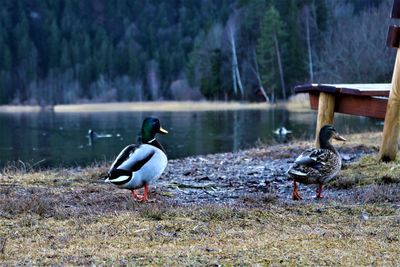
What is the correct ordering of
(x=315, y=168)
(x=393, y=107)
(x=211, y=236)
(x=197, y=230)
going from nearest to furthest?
(x=211, y=236)
(x=197, y=230)
(x=315, y=168)
(x=393, y=107)

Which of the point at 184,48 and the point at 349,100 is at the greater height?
the point at 184,48

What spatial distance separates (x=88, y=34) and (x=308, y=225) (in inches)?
4489

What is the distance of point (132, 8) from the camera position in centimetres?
12612

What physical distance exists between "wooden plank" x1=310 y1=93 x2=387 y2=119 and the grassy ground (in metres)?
1.92

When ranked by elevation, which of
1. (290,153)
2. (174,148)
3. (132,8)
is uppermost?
(132,8)

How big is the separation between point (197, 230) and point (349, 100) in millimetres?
5057

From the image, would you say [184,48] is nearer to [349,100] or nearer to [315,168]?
[349,100]

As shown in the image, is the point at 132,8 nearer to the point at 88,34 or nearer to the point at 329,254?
the point at 88,34

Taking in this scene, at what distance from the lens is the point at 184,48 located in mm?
105250

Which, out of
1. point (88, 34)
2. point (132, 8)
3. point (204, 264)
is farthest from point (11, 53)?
point (204, 264)

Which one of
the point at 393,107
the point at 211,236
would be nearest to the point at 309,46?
A: the point at 393,107

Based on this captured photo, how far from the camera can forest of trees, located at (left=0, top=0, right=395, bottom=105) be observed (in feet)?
174

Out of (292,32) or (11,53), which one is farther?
(11,53)

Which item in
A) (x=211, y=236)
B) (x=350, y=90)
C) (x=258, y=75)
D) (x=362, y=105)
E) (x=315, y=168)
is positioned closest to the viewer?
(x=211, y=236)
